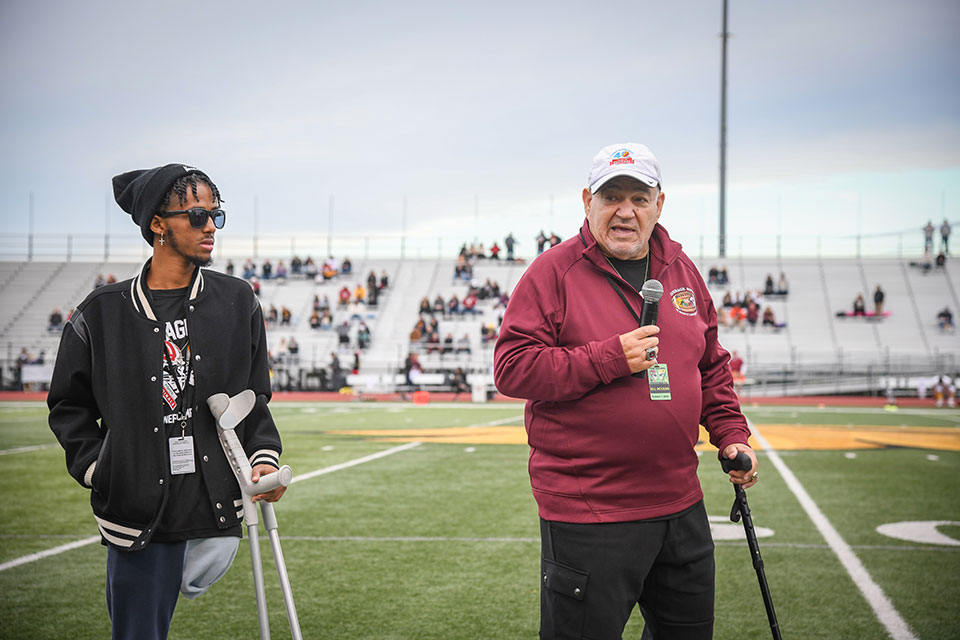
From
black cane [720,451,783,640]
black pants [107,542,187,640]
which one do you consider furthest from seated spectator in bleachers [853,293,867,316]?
black pants [107,542,187,640]

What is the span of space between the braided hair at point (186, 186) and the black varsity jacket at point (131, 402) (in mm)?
→ 245

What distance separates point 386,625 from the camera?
4.79 metres

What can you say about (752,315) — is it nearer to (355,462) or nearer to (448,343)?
(448,343)

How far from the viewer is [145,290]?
9.42 ft

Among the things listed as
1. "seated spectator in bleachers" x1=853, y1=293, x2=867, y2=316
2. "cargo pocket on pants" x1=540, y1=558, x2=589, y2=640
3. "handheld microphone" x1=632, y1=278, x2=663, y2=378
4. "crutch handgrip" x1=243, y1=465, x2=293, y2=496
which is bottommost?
"cargo pocket on pants" x1=540, y1=558, x2=589, y2=640

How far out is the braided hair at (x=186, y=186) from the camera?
2898mm

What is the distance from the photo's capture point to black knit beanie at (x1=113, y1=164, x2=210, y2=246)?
2.87m

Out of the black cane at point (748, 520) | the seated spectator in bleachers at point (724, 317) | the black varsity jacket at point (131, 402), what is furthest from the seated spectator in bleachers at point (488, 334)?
the black varsity jacket at point (131, 402)

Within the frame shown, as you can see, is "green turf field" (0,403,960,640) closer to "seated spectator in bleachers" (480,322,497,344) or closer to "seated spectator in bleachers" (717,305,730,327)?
"seated spectator in bleachers" (480,322,497,344)

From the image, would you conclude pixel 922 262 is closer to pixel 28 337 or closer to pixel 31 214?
pixel 28 337

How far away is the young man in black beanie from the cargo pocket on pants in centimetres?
92

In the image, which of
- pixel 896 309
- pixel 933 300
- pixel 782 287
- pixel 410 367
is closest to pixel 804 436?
pixel 410 367

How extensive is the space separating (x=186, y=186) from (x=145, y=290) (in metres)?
0.36

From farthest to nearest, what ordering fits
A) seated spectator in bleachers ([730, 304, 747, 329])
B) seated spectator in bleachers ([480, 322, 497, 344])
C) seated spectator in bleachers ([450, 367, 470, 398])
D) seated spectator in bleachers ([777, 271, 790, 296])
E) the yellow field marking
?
seated spectator in bleachers ([777, 271, 790, 296]) < seated spectator in bleachers ([730, 304, 747, 329]) < seated spectator in bleachers ([480, 322, 497, 344]) < seated spectator in bleachers ([450, 367, 470, 398]) < the yellow field marking
